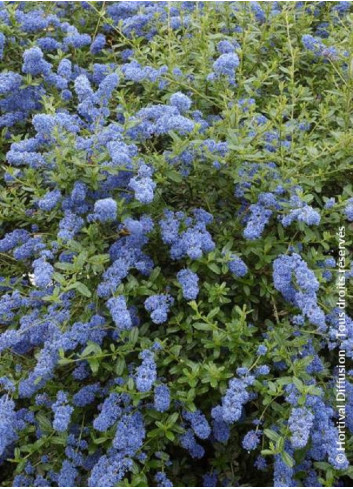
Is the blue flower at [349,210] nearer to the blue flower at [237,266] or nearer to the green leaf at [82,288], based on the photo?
the blue flower at [237,266]

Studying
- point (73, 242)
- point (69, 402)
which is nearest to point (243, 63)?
point (73, 242)

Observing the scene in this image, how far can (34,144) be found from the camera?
3.25 m

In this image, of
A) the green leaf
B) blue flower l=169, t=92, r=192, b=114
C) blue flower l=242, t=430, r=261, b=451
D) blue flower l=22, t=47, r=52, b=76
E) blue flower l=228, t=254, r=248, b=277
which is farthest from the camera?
blue flower l=22, t=47, r=52, b=76

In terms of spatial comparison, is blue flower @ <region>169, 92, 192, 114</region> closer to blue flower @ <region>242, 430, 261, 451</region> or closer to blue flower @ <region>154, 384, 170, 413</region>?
blue flower @ <region>154, 384, 170, 413</region>

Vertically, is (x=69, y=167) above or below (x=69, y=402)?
above

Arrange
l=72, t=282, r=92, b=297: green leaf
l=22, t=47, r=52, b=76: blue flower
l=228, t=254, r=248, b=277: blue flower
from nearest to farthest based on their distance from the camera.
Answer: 1. l=72, t=282, r=92, b=297: green leaf
2. l=228, t=254, r=248, b=277: blue flower
3. l=22, t=47, r=52, b=76: blue flower

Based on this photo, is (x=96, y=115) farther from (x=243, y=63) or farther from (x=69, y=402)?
(x=69, y=402)

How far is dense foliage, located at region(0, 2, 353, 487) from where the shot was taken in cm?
271

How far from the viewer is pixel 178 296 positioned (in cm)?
285

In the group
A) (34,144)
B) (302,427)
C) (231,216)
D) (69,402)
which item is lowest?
(69,402)

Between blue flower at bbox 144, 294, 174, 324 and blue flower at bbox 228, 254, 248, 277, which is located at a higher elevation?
blue flower at bbox 228, 254, 248, 277

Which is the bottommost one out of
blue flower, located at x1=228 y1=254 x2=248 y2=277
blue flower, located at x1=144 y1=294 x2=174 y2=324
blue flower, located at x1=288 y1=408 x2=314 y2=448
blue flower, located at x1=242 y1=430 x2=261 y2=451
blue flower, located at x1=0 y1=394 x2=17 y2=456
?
blue flower, located at x1=0 y1=394 x2=17 y2=456

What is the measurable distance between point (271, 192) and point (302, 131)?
1.65 feet

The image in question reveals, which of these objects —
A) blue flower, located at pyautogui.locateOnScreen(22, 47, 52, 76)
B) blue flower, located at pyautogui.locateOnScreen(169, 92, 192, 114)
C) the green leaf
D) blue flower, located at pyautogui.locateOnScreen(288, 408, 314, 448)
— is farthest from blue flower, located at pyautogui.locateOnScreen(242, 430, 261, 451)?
blue flower, located at pyautogui.locateOnScreen(22, 47, 52, 76)
